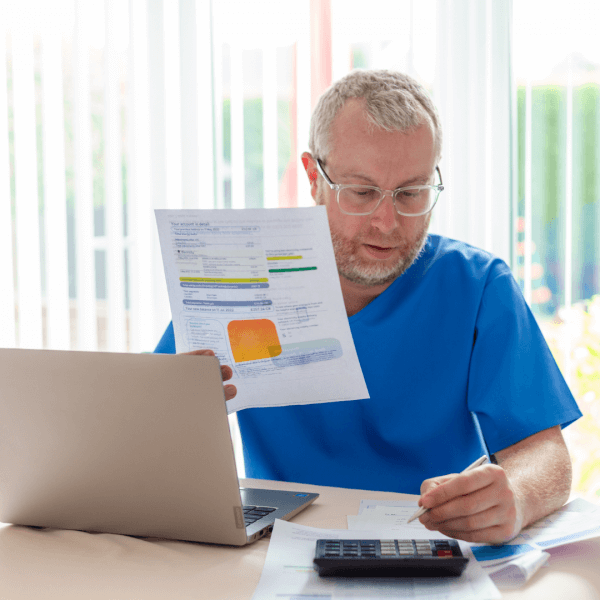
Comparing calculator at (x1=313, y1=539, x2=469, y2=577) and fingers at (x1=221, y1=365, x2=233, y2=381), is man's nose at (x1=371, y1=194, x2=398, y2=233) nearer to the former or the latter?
fingers at (x1=221, y1=365, x2=233, y2=381)

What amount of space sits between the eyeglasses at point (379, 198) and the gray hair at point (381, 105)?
0.31 ft

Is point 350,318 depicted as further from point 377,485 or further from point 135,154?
point 135,154

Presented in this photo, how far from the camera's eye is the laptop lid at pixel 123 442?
72cm

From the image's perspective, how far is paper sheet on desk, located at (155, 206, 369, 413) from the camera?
3.15 ft

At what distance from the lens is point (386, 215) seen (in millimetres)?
1203

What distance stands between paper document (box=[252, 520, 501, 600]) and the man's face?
635 millimetres

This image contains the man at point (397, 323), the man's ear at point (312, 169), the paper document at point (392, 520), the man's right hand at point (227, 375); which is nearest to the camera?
the paper document at point (392, 520)

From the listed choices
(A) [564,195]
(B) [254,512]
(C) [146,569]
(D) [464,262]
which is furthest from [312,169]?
(A) [564,195]

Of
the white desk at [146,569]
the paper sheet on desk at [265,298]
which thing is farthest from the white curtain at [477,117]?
the white desk at [146,569]

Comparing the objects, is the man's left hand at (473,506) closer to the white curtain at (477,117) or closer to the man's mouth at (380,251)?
the man's mouth at (380,251)

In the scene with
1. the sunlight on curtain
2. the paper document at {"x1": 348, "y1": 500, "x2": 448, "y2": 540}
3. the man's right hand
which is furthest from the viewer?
the sunlight on curtain

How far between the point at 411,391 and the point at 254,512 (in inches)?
18.3

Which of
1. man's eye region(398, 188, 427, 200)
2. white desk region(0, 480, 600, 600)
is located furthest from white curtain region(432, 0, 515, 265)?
white desk region(0, 480, 600, 600)

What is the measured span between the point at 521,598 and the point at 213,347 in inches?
22.6
